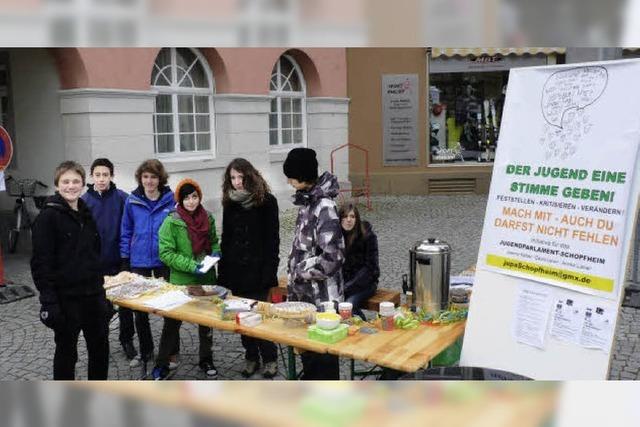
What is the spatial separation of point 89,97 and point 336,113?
622cm

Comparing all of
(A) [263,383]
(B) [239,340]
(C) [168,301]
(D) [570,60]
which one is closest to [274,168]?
(B) [239,340]

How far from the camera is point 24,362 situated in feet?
16.2

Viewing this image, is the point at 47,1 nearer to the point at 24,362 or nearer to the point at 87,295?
the point at 87,295

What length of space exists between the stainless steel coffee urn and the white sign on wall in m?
11.0

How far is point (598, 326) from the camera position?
290 cm

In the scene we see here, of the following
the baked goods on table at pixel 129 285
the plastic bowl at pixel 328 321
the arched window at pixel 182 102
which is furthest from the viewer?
the arched window at pixel 182 102

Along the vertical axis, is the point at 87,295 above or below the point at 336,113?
below

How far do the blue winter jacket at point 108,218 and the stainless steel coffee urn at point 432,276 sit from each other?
229 cm

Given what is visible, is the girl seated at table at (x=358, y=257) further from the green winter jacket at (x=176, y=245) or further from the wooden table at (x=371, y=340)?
the green winter jacket at (x=176, y=245)

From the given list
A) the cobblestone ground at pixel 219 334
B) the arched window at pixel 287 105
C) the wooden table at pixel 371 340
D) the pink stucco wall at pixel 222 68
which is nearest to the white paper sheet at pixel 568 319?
the wooden table at pixel 371 340

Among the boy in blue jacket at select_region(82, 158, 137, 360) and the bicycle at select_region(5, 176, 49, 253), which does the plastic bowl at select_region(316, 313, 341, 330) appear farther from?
the bicycle at select_region(5, 176, 49, 253)

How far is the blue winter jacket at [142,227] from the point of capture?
15.2ft

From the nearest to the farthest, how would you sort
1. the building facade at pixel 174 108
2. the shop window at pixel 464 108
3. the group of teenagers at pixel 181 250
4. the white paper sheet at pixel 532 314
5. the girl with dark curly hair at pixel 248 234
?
the white paper sheet at pixel 532 314
the group of teenagers at pixel 181 250
the girl with dark curly hair at pixel 248 234
the building facade at pixel 174 108
the shop window at pixel 464 108

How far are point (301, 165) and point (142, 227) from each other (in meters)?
1.62
